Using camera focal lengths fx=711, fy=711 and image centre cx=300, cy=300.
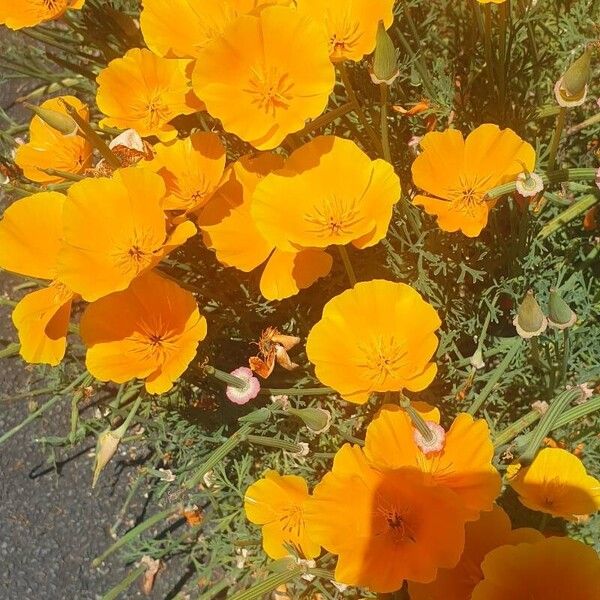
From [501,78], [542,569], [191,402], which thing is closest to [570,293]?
[501,78]

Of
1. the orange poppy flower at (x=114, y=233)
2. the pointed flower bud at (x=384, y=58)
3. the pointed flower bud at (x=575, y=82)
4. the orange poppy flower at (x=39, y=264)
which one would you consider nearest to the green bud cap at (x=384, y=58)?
the pointed flower bud at (x=384, y=58)

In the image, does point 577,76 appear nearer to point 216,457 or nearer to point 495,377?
point 495,377

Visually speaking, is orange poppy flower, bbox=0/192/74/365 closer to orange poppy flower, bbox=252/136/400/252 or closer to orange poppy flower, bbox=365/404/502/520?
orange poppy flower, bbox=252/136/400/252

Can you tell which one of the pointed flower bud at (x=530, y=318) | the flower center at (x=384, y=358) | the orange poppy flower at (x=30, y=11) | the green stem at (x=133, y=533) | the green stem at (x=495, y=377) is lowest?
the green stem at (x=133, y=533)

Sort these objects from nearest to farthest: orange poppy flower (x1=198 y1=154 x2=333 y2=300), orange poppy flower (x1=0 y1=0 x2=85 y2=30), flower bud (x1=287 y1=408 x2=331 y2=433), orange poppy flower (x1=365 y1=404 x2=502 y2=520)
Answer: orange poppy flower (x1=365 y1=404 x2=502 y2=520), flower bud (x1=287 y1=408 x2=331 y2=433), orange poppy flower (x1=198 y1=154 x2=333 y2=300), orange poppy flower (x1=0 y1=0 x2=85 y2=30)

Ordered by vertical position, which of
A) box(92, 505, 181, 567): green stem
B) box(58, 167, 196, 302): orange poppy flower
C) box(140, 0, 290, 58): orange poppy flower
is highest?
box(140, 0, 290, 58): orange poppy flower

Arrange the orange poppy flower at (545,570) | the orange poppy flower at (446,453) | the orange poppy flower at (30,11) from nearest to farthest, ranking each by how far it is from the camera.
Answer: the orange poppy flower at (545,570) → the orange poppy flower at (446,453) → the orange poppy flower at (30,11)

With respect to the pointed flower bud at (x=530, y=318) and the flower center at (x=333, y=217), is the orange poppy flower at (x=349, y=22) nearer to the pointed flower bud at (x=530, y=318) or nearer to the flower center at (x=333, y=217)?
the flower center at (x=333, y=217)

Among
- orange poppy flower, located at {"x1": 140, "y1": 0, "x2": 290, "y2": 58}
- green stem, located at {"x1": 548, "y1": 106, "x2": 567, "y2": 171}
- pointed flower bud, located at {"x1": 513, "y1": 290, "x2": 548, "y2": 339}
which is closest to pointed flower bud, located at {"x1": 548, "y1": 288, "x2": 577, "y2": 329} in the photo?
pointed flower bud, located at {"x1": 513, "y1": 290, "x2": 548, "y2": 339}
